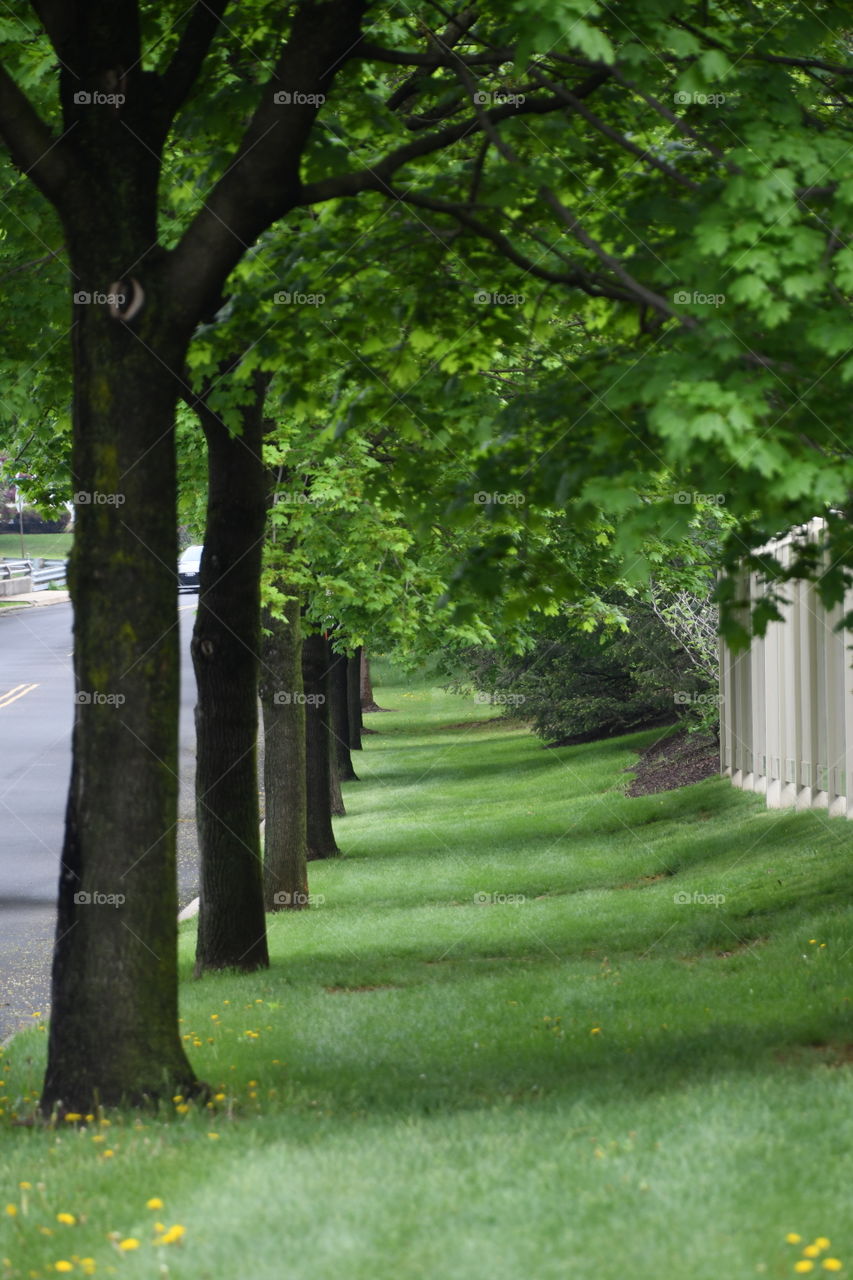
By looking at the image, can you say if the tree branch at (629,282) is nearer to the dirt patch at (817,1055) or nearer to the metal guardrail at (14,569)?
the dirt patch at (817,1055)

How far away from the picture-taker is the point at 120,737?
720 cm

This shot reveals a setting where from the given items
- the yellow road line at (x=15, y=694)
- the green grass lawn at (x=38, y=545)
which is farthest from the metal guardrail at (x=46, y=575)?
the yellow road line at (x=15, y=694)

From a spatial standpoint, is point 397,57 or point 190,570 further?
point 190,570

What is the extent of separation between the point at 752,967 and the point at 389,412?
4.88m

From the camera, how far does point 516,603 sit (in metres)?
7.90

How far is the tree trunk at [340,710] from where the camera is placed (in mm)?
31164

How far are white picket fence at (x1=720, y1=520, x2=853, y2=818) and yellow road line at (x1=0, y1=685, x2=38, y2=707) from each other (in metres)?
20.4

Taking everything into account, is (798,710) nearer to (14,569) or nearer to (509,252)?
(509,252)

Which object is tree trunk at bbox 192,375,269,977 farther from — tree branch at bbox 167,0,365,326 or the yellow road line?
the yellow road line

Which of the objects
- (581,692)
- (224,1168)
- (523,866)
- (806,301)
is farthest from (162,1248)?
(581,692)

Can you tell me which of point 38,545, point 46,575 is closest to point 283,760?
point 46,575

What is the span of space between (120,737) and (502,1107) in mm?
2447

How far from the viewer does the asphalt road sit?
14461mm

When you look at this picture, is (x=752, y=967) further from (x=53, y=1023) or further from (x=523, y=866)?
(x=523, y=866)
